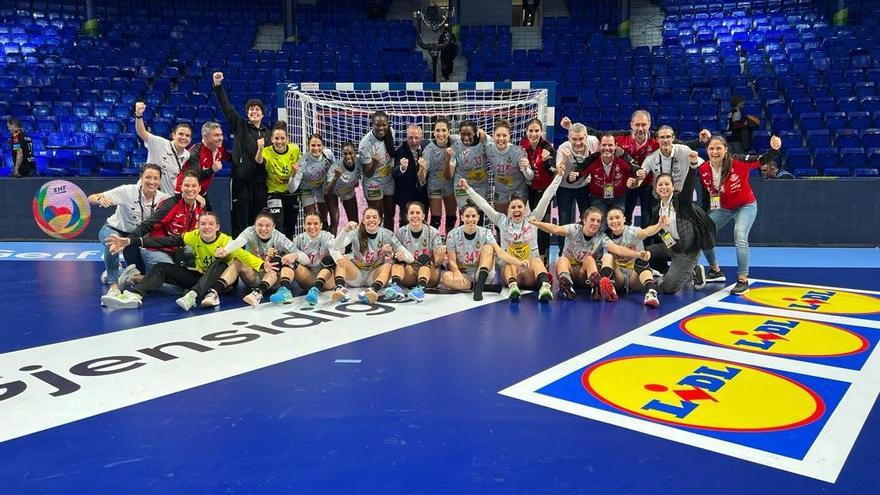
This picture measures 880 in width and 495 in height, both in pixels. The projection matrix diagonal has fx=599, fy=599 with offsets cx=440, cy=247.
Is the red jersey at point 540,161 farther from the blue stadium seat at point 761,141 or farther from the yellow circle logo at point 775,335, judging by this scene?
the blue stadium seat at point 761,141

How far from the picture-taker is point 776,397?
10.9 ft

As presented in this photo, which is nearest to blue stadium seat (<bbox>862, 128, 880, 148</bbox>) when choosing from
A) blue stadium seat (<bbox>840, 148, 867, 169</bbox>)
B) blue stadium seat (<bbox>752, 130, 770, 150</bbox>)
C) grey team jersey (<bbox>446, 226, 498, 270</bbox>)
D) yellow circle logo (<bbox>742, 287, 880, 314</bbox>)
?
blue stadium seat (<bbox>840, 148, 867, 169</bbox>)

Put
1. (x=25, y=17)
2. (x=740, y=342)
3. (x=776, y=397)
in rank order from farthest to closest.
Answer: (x=25, y=17) → (x=740, y=342) → (x=776, y=397)

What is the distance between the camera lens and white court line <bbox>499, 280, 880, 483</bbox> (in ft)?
8.53

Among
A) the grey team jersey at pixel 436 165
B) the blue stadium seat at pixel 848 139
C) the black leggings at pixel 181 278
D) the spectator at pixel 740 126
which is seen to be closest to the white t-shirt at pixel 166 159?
the black leggings at pixel 181 278

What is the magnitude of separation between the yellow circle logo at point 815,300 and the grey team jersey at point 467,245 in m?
2.66

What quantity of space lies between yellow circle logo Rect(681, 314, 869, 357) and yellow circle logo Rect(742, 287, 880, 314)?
2.09 ft

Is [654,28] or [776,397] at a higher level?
[654,28]

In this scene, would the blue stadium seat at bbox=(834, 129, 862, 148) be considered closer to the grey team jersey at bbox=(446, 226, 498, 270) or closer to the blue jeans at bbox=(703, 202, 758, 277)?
the blue jeans at bbox=(703, 202, 758, 277)

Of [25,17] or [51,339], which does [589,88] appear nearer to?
[51,339]

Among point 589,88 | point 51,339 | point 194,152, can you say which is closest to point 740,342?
point 51,339

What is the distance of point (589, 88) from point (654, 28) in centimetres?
602

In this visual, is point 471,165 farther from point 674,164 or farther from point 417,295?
point 674,164

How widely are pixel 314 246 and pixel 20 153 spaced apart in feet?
24.9
